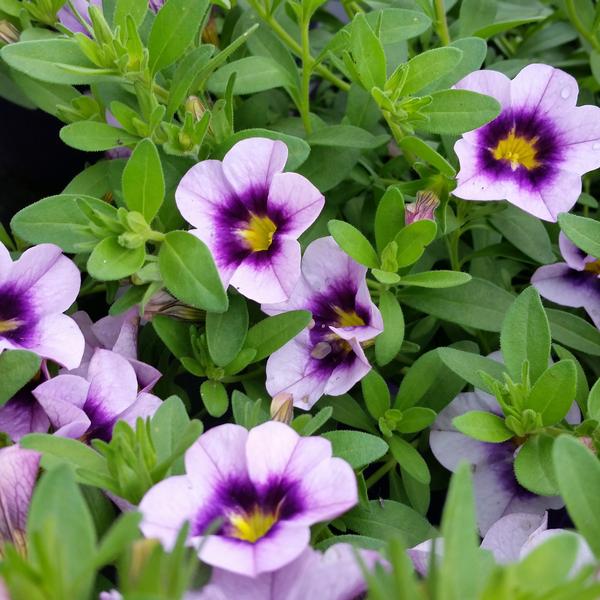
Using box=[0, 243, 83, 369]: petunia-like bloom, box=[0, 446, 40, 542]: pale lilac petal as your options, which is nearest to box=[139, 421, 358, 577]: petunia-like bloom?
box=[0, 446, 40, 542]: pale lilac petal

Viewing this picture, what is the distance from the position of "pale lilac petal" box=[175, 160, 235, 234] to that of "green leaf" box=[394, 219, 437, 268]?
16 centimetres

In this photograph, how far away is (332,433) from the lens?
70cm

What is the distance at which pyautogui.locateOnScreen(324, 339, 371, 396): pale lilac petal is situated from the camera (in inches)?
29.5

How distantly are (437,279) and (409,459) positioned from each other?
0.16 meters

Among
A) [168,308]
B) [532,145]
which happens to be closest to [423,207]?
[532,145]

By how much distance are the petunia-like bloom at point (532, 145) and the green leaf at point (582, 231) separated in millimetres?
20

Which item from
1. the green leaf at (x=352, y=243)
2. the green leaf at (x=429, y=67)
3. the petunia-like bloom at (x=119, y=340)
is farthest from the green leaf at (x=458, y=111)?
the petunia-like bloom at (x=119, y=340)

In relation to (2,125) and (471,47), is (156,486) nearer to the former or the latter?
(471,47)

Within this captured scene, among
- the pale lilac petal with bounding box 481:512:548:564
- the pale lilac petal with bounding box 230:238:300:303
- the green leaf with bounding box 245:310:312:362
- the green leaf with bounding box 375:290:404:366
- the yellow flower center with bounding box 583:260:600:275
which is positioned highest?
the pale lilac petal with bounding box 230:238:300:303

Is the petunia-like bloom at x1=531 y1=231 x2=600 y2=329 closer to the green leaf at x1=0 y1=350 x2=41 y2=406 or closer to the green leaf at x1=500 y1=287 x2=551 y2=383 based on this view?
the green leaf at x1=500 y1=287 x2=551 y2=383

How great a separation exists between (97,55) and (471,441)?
467 millimetres

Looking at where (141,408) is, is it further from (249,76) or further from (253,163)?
(249,76)

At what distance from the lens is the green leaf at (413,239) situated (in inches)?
29.7

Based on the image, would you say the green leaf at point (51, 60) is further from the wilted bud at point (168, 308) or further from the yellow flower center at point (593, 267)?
the yellow flower center at point (593, 267)
